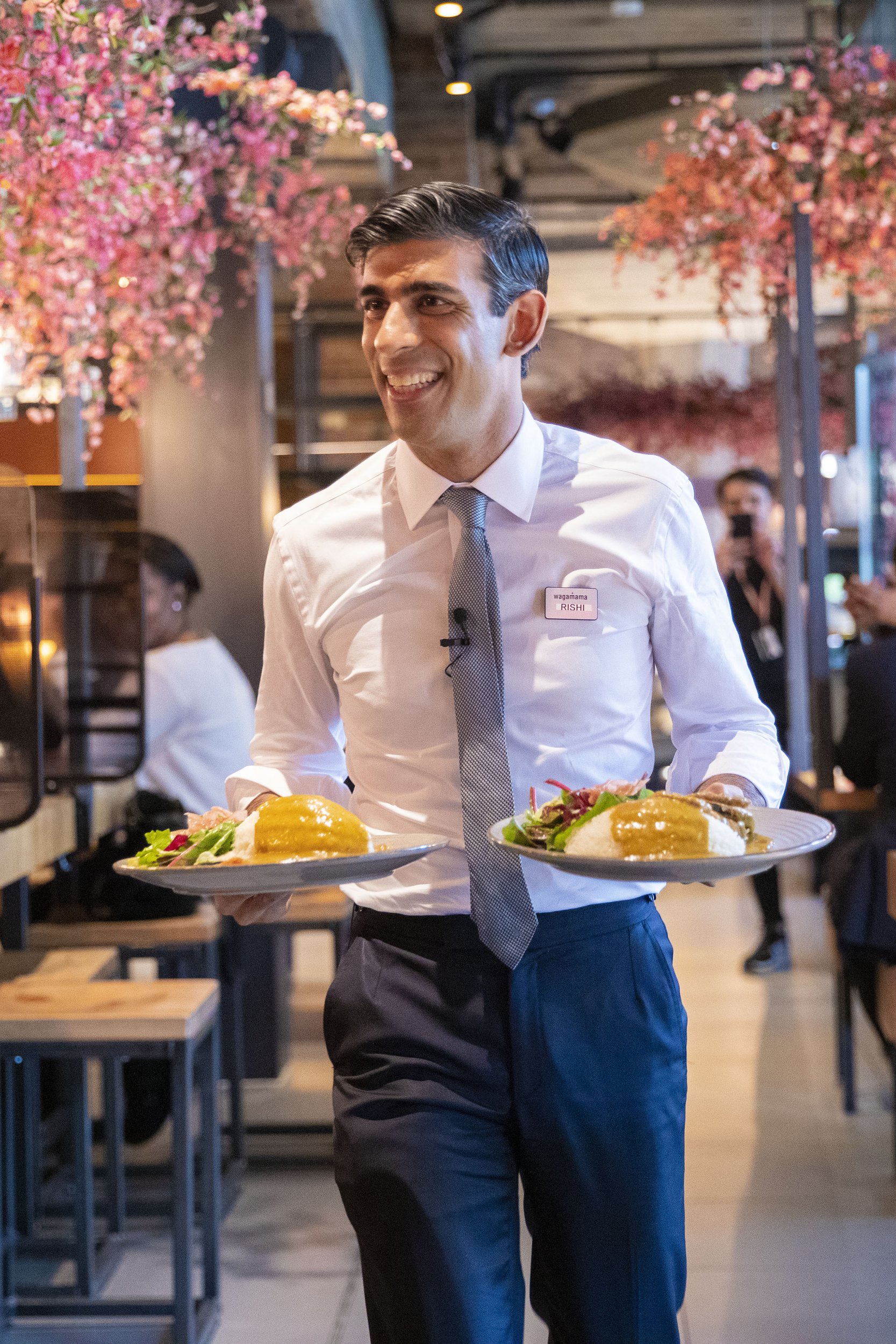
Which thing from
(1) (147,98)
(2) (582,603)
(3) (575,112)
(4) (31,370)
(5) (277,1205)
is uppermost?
(3) (575,112)

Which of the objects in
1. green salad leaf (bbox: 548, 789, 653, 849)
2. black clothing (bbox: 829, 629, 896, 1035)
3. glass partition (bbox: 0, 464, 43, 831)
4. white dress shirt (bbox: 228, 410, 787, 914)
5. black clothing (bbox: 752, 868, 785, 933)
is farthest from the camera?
black clothing (bbox: 752, 868, 785, 933)

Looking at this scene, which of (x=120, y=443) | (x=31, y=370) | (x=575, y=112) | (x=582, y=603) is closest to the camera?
(x=582, y=603)

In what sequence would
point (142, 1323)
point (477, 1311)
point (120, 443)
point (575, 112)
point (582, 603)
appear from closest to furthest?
1. point (477, 1311)
2. point (582, 603)
3. point (142, 1323)
4. point (120, 443)
5. point (575, 112)

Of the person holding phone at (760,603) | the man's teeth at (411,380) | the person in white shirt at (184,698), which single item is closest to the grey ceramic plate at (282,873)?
the man's teeth at (411,380)

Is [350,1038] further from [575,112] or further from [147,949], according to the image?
[575,112]

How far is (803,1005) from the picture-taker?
5.16 meters

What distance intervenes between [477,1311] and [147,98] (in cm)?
243

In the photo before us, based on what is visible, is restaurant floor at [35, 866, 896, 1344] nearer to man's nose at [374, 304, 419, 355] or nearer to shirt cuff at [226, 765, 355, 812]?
shirt cuff at [226, 765, 355, 812]

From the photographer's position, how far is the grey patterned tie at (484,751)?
147 centimetres

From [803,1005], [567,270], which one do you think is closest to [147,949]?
[803,1005]

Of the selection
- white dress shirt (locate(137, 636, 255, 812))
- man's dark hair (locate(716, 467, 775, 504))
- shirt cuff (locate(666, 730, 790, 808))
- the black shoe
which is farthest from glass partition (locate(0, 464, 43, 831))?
the black shoe

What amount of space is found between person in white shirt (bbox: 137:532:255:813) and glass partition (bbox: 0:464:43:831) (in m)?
0.99

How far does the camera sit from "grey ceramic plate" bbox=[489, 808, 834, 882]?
4.09 ft

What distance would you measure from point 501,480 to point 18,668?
1604mm
